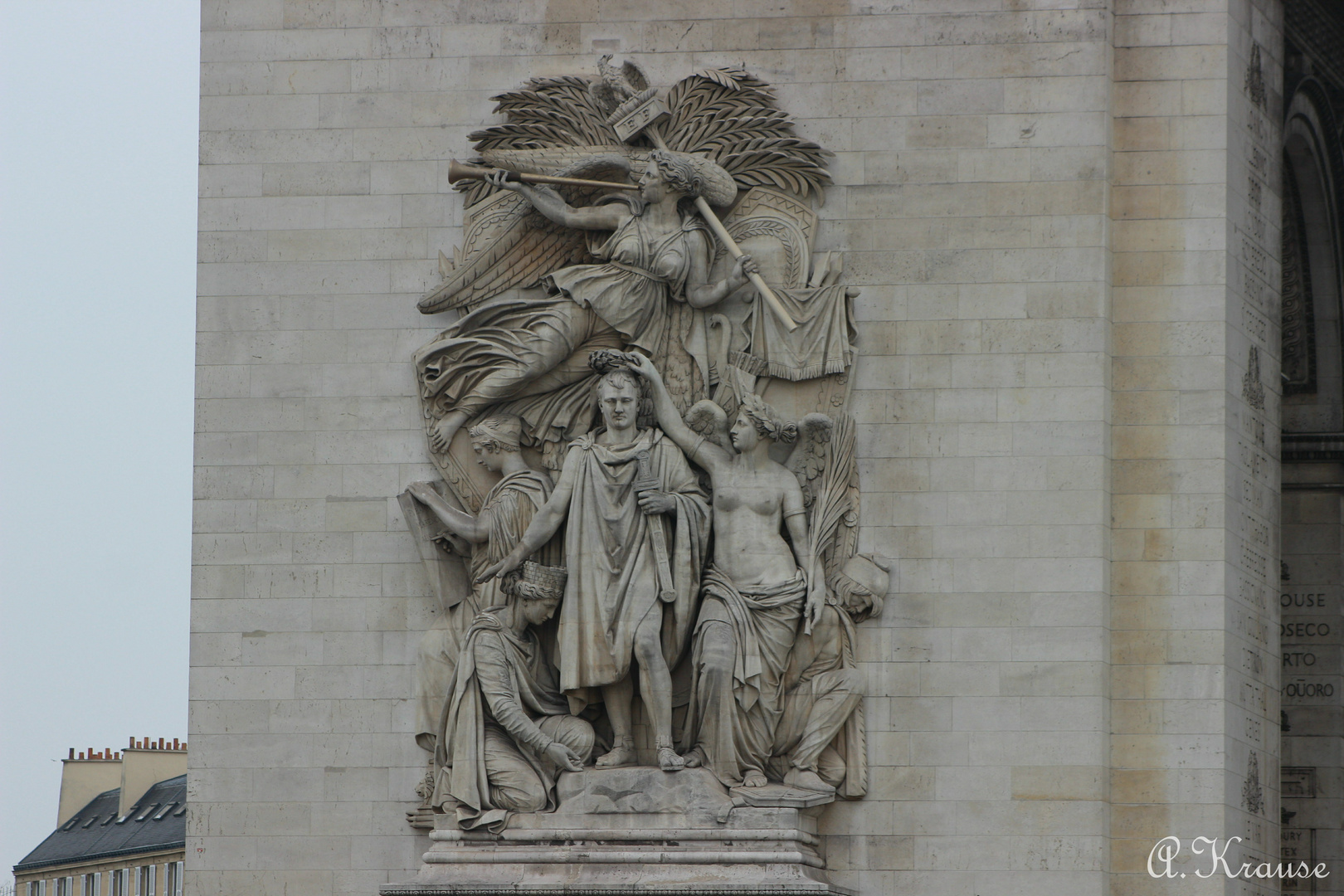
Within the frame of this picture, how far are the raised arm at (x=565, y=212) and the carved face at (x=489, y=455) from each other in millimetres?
1907

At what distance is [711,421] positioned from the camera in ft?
66.8

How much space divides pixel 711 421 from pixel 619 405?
75 centimetres

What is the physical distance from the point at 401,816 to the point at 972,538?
16.7 feet

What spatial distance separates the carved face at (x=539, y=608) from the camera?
20.1 metres

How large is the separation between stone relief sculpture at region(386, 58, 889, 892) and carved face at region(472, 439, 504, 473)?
0.03m

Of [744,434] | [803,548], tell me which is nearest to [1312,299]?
[803,548]

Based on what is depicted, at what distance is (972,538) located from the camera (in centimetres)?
2039

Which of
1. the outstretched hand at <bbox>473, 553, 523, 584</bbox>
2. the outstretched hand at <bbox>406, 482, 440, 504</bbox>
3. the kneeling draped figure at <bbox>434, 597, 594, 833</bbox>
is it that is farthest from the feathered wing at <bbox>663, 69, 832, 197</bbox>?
the kneeling draped figure at <bbox>434, 597, 594, 833</bbox>

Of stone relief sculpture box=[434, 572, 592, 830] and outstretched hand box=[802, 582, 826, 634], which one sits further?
outstretched hand box=[802, 582, 826, 634]

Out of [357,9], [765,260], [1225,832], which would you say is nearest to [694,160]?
[765,260]

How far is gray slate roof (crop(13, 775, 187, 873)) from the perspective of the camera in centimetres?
4088

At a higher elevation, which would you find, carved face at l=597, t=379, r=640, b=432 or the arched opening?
the arched opening

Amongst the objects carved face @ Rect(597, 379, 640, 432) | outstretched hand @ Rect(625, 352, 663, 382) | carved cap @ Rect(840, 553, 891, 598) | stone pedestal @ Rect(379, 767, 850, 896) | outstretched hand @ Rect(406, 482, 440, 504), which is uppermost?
outstretched hand @ Rect(625, 352, 663, 382)

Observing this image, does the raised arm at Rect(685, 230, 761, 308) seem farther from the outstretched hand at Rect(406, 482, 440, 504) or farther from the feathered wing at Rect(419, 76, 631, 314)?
the outstretched hand at Rect(406, 482, 440, 504)
